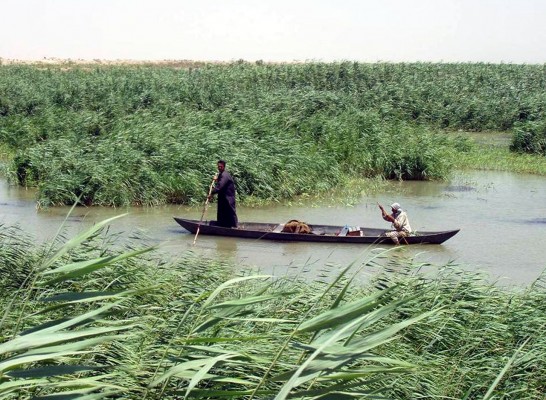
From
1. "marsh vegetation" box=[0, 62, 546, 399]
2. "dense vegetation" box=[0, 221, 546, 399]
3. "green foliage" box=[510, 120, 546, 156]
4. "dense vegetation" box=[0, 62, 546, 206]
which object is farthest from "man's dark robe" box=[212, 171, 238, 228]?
"green foliage" box=[510, 120, 546, 156]

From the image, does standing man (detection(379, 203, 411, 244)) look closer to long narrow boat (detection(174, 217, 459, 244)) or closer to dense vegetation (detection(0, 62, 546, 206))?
long narrow boat (detection(174, 217, 459, 244))

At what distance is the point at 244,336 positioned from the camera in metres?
5.40

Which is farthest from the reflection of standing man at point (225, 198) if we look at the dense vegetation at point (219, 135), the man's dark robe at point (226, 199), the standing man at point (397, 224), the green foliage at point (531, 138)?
the green foliage at point (531, 138)

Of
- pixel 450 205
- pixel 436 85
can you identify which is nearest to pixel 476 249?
pixel 450 205

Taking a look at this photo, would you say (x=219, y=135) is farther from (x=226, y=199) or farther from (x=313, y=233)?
(x=313, y=233)

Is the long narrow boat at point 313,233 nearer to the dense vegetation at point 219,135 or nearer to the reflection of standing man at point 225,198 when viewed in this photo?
the reflection of standing man at point 225,198

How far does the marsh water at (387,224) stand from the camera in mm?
14312

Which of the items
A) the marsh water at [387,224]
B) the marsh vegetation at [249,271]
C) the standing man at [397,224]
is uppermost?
the marsh vegetation at [249,271]

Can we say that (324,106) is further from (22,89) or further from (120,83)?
(22,89)

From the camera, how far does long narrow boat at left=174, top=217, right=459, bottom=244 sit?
15133 millimetres

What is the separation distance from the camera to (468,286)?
8836 mm

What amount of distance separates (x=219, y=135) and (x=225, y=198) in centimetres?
522

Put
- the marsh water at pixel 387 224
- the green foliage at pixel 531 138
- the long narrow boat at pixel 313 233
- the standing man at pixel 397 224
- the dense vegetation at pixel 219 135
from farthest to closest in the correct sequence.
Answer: the green foliage at pixel 531 138
the dense vegetation at pixel 219 135
the long narrow boat at pixel 313 233
the standing man at pixel 397 224
the marsh water at pixel 387 224

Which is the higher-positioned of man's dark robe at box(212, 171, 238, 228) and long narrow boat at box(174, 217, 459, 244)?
man's dark robe at box(212, 171, 238, 228)
